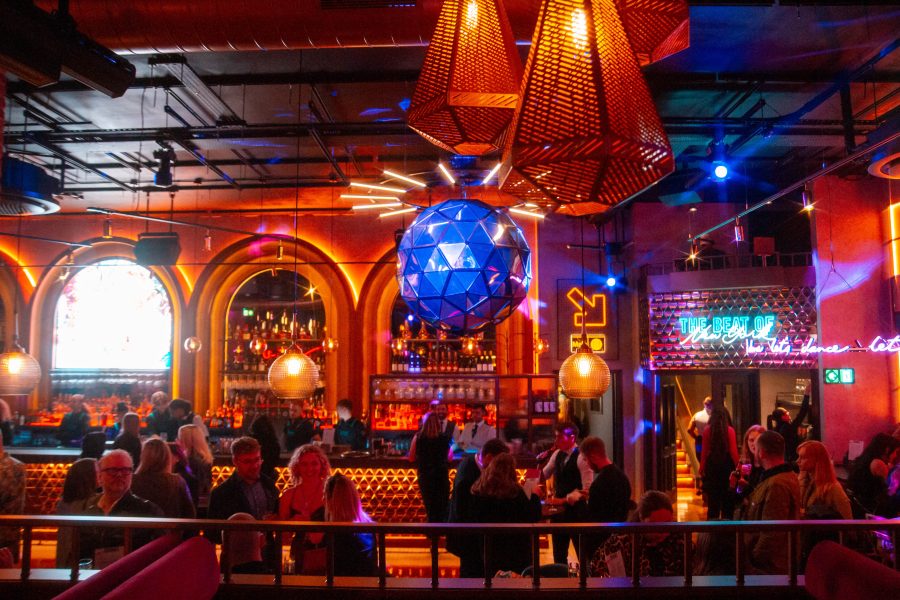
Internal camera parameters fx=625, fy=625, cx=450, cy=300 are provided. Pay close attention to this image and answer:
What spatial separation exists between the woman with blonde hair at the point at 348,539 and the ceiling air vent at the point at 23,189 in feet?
11.6

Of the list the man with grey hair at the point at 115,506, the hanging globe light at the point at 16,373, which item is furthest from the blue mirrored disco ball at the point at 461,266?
the hanging globe light at the point at 16,373

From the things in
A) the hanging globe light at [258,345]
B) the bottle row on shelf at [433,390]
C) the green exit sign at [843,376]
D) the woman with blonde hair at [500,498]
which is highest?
the hanging globe light at [258,345]

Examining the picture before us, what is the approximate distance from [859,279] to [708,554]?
6.95m

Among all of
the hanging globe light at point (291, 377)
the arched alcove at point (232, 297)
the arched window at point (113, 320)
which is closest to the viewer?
the hanging globe light at point (291, 377)

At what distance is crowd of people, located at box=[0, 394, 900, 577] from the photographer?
333 centimetres

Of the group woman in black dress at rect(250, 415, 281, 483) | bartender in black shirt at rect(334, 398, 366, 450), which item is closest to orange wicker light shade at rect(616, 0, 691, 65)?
woman in black dress at rect(250, 415, 281, 483)

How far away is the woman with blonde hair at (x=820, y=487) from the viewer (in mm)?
3984

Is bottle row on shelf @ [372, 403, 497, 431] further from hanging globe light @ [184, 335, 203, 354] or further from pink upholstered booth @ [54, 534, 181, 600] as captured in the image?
pink upholstered booth @ [54, 534, 181, 600]

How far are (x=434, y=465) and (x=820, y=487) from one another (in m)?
3.72

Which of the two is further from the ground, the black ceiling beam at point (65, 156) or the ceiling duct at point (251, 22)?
the black ceiling beam at point (65, 156)

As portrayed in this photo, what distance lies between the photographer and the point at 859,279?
28.2ft

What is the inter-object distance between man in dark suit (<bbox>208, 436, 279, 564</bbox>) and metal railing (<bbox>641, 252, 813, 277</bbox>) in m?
6.97

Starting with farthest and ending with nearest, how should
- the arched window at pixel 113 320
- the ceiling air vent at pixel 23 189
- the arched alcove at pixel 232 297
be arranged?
1. the arched window at pixel 113 320
2. the arched alcove at pixel 232 297
3. the ceiling air vent at pixel 23 189

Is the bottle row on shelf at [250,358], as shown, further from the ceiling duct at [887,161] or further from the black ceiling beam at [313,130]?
the ceiling duct at [887,161]
